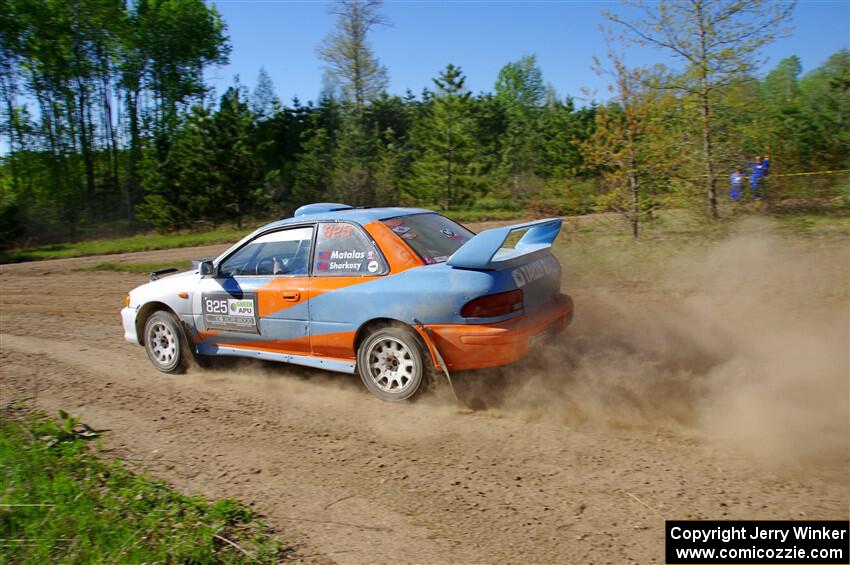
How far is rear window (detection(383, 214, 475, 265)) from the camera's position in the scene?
5.43m

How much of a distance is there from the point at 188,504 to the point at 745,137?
12693 mm

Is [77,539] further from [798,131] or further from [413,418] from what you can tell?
[798,131]

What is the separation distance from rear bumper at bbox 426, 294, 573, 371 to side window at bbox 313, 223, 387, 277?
32.6 inches

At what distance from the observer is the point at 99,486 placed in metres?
4.00

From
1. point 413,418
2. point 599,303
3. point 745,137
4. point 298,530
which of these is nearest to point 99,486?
point 298,530

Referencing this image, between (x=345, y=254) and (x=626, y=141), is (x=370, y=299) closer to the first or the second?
(x=345, y=254)

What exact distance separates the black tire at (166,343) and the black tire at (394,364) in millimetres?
2310

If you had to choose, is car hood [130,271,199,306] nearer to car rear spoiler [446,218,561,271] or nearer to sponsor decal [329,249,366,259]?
sponsor decal [329,249,366,259]

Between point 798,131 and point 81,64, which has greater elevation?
point 81,64

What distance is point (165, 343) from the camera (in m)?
6.79

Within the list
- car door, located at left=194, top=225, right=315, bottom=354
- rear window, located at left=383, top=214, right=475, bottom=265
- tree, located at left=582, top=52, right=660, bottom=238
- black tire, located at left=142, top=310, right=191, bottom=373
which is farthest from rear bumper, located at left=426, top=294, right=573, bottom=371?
tree, located at left=582, top=52, right=660, bottom=238

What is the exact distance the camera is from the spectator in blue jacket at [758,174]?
12406 millimetres

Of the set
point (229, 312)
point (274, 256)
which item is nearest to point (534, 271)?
point (274, 256)

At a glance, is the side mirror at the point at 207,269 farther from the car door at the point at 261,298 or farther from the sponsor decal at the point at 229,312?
the sponsor decal at the point at 229,312
